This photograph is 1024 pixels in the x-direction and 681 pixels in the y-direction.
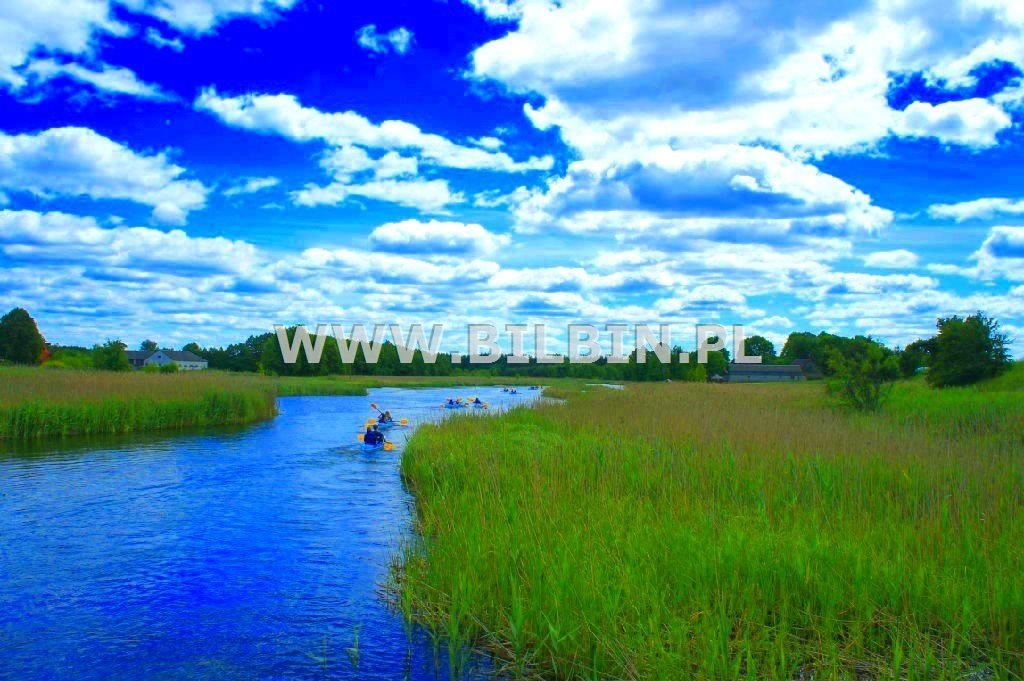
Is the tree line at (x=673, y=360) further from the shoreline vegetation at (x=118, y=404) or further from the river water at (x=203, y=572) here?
the shoreline vegetation at (x=118, y=404)

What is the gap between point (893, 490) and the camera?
9656 millimetres

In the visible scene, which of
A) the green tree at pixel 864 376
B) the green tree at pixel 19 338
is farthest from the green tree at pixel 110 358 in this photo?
the green tree at pixel 864 376

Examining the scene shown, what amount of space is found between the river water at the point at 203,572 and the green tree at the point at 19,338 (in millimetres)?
73297

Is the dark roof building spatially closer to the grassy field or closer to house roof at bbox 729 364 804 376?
house roof at bbox 729 364 804 376

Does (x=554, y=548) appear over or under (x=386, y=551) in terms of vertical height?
over

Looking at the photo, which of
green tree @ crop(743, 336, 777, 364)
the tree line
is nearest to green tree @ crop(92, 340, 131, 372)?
the tree line

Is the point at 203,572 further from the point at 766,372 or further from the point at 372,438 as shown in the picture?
the point at 766,372

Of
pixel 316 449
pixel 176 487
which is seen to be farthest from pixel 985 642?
pixel 316 449

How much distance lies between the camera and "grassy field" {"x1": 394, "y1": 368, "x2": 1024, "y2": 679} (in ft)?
17.9

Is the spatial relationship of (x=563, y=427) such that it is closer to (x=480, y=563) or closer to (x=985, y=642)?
(x=480, y=563)

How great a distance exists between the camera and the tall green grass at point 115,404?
23.4m

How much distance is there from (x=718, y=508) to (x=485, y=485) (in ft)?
11.6

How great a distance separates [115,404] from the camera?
25516 mm

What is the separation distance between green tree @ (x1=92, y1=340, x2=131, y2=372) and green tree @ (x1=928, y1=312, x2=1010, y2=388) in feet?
181
